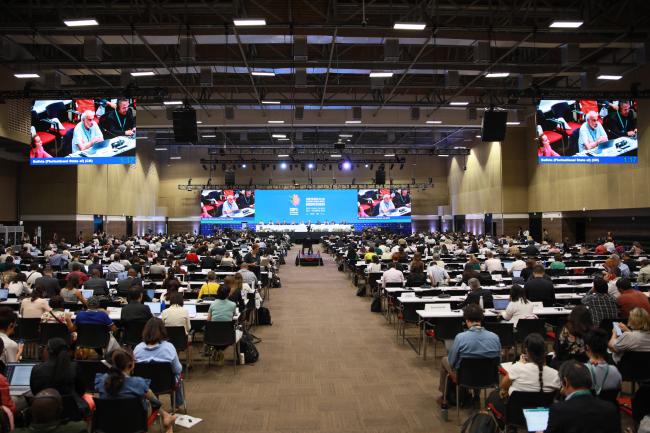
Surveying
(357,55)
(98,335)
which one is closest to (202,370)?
(98,335)

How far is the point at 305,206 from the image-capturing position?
4288 centimetres

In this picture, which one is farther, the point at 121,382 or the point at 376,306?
the point at 376,306

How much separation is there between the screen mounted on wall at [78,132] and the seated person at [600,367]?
13.4 meters

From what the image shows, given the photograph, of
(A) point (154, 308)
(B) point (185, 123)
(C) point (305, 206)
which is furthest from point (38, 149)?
(C) point (305, 206)

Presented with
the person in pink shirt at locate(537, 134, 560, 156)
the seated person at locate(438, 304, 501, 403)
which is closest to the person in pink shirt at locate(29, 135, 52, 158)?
the seated person at locate(438, 304, 501, 403)

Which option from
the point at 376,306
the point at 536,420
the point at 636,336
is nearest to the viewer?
the point at 536,420

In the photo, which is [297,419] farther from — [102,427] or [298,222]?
[298,222]

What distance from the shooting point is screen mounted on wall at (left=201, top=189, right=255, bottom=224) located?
42.2 metres

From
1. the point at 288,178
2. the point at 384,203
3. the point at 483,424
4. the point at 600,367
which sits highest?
the point at 288,178

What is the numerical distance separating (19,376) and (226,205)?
1521 inches

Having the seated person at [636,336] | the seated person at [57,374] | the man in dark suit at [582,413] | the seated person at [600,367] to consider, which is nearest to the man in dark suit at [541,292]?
the seated person at [636,336]

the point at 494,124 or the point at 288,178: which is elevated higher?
the point at 288,178

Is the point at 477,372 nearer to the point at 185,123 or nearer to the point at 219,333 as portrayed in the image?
the point at 219,333

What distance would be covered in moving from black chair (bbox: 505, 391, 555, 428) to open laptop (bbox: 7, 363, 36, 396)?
398 centimetres
